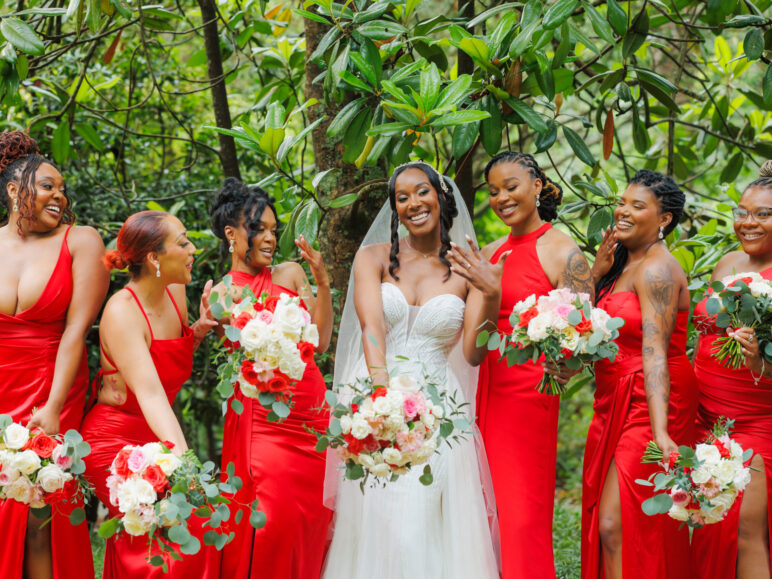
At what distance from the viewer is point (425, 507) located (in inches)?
157

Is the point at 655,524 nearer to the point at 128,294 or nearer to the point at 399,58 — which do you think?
the point at 128,294

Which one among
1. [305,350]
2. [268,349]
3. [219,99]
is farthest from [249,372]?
[219,99]

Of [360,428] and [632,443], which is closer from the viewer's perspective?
[360,428]

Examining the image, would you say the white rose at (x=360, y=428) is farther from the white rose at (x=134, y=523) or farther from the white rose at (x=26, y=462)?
the white rose at (x=26, y=462)

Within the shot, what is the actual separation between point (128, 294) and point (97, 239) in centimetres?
49

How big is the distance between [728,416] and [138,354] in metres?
3.00

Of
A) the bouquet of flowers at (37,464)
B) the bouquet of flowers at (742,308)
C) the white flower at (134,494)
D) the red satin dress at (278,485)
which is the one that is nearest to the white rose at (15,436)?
the bouquet of flowers at (37,464)

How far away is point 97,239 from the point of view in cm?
431

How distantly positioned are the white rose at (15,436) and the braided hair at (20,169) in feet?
3.86

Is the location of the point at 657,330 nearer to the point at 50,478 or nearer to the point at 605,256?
the point at 605,256

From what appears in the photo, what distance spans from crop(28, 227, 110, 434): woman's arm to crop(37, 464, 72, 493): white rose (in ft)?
1.51

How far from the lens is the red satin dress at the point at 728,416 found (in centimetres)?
412

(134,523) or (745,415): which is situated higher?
(745,415)

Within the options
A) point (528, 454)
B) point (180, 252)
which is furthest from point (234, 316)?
point (528, 454)
